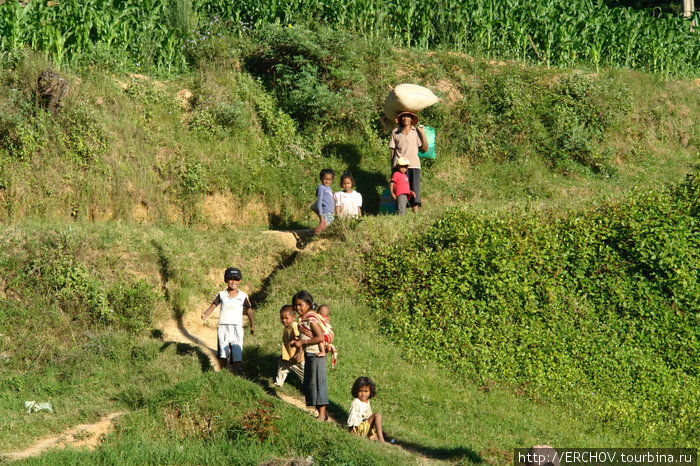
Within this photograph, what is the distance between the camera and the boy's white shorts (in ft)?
30.5

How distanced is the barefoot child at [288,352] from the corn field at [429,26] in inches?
336

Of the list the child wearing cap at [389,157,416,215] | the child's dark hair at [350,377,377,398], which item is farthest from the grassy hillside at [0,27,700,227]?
the child's dark hair at [350,377,377,398]

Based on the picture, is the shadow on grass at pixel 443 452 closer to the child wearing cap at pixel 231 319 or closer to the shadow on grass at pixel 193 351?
the child wearing cap at pixel 231 319

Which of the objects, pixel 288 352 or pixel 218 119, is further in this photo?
pixel 218 119

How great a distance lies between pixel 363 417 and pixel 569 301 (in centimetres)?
441

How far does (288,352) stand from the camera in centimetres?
908

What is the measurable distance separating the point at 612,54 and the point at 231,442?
14562 mm

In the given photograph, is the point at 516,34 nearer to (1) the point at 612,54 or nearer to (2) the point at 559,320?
(1) the point at 612,54

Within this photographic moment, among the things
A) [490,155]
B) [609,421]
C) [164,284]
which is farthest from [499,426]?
[490,155]

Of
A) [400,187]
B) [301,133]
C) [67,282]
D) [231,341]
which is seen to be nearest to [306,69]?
[301,133]

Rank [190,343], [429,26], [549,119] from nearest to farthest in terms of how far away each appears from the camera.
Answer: [190,343]
[549,119]
[429,26]

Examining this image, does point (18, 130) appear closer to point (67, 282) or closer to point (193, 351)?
point (67, 282)

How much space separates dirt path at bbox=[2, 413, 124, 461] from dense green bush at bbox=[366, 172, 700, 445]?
12.9ft

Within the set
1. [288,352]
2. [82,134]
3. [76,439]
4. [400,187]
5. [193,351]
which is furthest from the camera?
[82,134]
